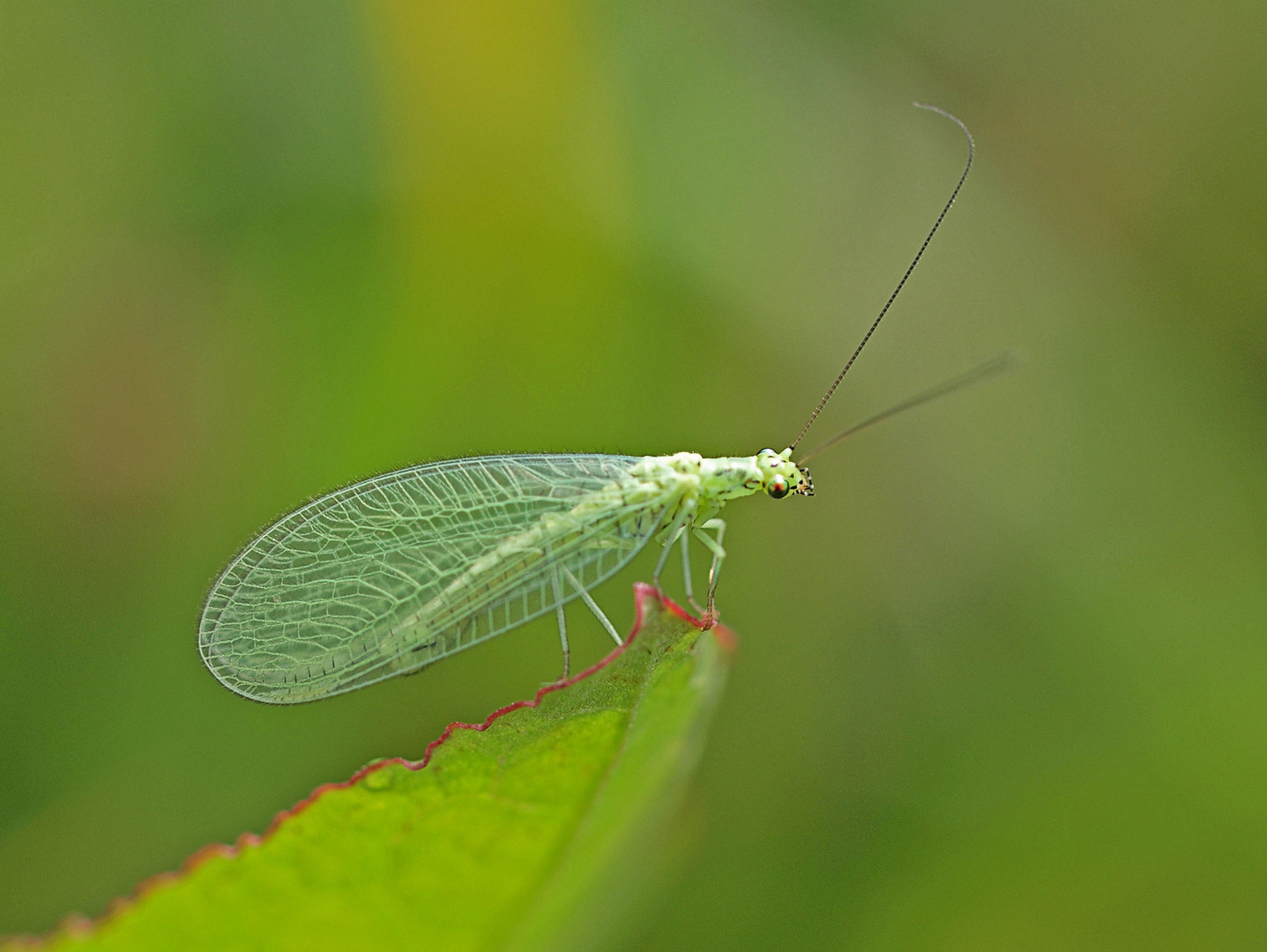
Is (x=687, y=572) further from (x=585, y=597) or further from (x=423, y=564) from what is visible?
(x=423, y=564)

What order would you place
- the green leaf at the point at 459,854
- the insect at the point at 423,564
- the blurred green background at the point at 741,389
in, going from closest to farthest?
the green leaf at the point at 459,854
the insect at the point at 423,564
the blurred green background at the point at 741,389

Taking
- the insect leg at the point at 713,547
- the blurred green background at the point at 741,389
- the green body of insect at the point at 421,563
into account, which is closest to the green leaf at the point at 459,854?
the green body of insect at the point at 421,563

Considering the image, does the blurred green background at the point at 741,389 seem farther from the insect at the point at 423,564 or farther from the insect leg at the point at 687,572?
the insect leg at the point at 687,572

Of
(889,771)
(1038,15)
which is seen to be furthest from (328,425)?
(1038,15)

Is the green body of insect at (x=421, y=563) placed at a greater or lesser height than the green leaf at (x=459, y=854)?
greater

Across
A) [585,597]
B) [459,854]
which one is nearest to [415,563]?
[585,597]

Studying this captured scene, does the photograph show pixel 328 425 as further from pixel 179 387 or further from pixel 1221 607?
pixel 1221 607

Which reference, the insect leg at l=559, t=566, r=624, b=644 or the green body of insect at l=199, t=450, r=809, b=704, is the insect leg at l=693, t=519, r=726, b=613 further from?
the insect leg at l=559, t=566, r=624, b=644
